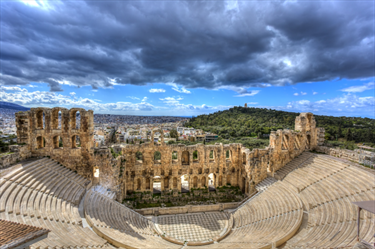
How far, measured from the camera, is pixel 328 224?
16094 mm

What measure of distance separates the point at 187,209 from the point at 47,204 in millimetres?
14490

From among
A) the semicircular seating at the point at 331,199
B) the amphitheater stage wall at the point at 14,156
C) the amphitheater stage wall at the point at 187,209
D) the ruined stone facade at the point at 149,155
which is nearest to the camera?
the semicircular seating at the point at 331,199

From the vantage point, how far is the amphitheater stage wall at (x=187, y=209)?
2352 centimetres

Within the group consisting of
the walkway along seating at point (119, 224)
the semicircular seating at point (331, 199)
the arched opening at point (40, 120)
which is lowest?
the walkway along seating at point (119, 224)

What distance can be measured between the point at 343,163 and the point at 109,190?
89.5 feet

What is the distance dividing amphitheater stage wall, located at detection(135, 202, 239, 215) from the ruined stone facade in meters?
2.96

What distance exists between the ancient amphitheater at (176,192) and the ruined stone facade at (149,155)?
0.12 meters

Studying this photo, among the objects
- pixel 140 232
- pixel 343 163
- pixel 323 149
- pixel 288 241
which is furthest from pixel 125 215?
pixel 323 149

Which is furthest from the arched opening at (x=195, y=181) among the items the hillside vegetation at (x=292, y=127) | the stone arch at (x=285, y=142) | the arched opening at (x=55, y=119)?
the hillside vegetation at (x=292, y=127)

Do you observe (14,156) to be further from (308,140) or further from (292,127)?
(292,127)

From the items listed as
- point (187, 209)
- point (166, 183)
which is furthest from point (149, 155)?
point (187, 209)

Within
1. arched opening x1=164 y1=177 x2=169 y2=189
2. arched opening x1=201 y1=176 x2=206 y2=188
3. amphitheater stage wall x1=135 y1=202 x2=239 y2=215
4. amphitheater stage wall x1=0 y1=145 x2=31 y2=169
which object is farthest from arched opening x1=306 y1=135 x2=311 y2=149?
amphitheater stage wall x1=0 y1=145 x2=31 y2=169

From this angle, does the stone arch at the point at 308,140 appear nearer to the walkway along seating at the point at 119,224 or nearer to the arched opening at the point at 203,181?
the arched opening at the point at 203,181

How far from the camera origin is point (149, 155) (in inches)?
1073
